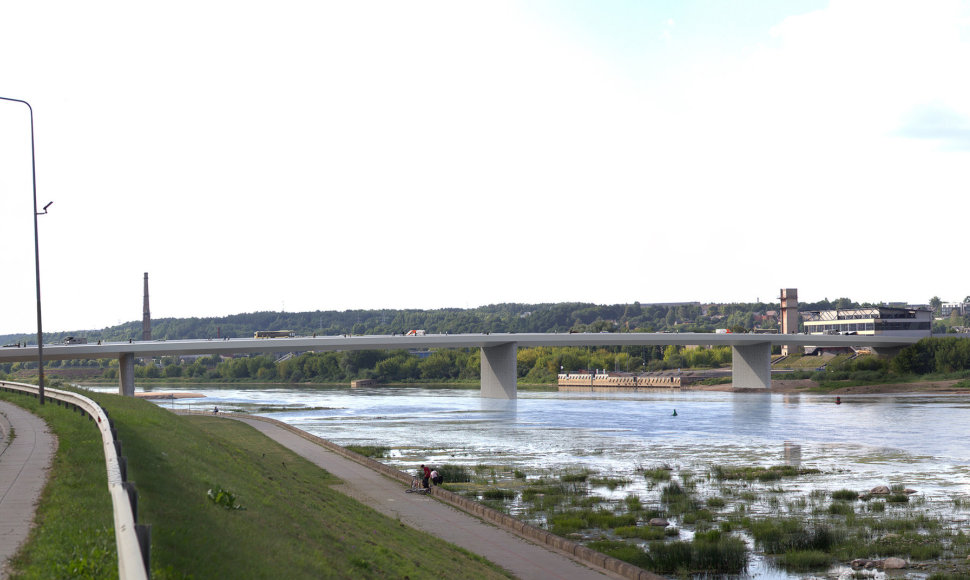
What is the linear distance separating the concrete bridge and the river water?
8.16 m

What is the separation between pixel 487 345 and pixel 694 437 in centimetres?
6254

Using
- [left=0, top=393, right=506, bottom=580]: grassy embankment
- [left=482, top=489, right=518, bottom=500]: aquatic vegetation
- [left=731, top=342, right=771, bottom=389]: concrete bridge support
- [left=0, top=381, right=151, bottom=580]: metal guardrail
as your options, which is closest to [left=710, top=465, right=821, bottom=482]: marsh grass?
[left=482, top=489, right=518, bottom=500]: aquatic vegetation

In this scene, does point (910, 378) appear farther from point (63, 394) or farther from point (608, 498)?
point (63, 394)

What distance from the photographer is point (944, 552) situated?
→ 21469 millimetres

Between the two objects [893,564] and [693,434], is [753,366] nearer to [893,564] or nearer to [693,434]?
[693,434]

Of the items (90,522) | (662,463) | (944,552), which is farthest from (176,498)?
(662,463)

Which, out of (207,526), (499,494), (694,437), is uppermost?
(207,526)

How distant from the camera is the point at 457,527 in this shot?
2367cm

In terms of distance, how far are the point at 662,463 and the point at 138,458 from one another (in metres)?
29.1

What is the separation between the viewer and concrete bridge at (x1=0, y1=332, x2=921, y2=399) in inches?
3755

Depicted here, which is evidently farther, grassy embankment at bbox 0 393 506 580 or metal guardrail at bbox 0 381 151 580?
grassy embankment at bbox 0 393 506 580

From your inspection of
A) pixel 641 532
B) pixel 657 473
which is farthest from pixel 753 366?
pixel 641 532

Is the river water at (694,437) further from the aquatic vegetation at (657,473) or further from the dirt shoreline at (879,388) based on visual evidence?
the dirt shoreline at (879,388)

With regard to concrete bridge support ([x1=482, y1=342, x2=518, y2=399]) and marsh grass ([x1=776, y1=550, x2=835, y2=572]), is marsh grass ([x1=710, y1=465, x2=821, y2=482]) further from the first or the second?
concrete bridge support ([x1=482, y1=342, x2=518, y2=399])
